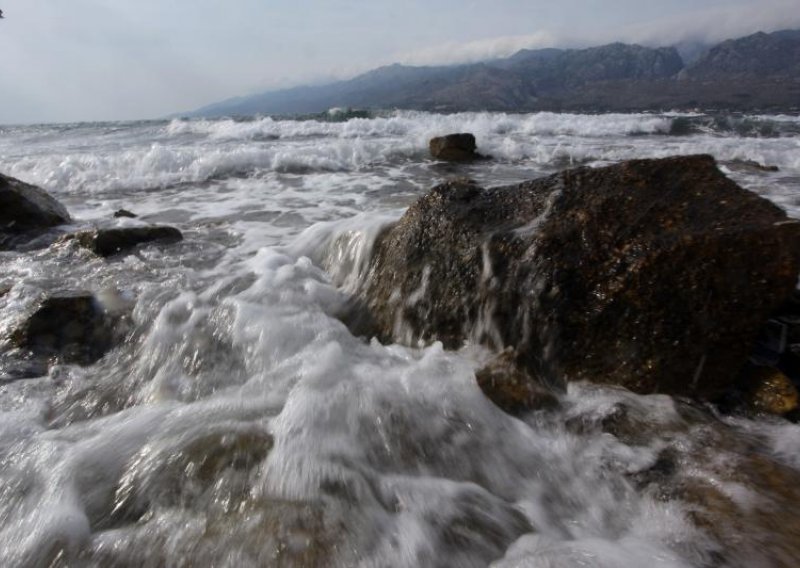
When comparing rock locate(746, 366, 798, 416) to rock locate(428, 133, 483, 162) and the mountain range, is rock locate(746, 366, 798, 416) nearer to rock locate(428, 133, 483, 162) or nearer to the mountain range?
rock locate(428, 133, 483, 162)

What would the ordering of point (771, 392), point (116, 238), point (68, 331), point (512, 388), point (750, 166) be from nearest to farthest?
point (771, 392), point (512, 388), point (68, 331), point (116, 238), point (750, 166)

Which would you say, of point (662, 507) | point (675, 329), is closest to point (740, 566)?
point (662, 507)

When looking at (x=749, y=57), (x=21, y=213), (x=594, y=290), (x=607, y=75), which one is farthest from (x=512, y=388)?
(x=749, y=57)

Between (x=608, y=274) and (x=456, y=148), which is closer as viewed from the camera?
(x=608, y=274)

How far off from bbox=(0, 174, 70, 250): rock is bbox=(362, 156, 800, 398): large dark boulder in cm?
555

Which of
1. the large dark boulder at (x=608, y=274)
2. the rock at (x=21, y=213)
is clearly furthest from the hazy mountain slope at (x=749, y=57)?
the rock at (x=21, y=213)

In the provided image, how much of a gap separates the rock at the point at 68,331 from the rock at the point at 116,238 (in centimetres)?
154

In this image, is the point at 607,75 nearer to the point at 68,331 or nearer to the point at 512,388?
the point at 512,388

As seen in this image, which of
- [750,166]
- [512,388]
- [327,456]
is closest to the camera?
[327,456]

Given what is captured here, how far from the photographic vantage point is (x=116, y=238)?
17.8 ft

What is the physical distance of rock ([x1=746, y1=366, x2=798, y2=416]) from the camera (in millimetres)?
2686

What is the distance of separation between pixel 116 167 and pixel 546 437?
44.1 ft

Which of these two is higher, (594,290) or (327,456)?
(594,290)

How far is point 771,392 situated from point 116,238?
20.2 ft
